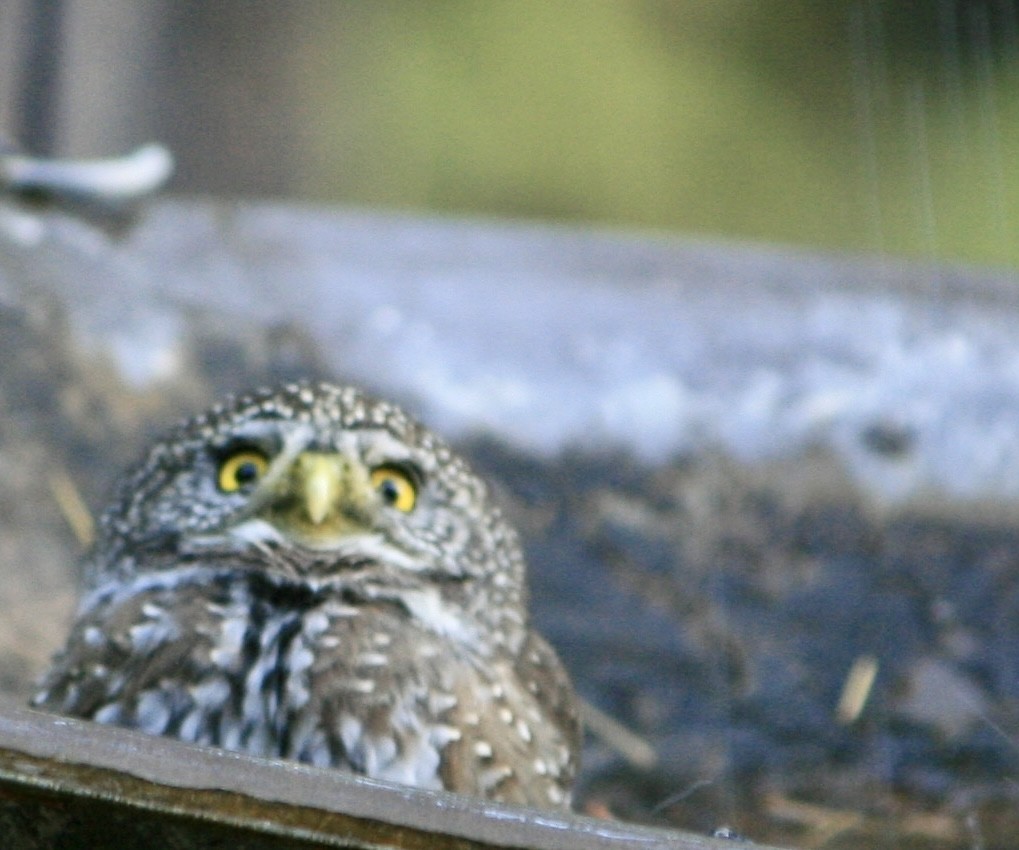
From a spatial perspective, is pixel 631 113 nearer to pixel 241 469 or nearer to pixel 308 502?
pixel 241 469

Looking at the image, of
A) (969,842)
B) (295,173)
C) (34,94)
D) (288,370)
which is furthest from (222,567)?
(295,173)

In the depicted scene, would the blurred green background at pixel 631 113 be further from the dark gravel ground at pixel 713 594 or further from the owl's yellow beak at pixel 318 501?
the owl's yellow beak at pixel 318 501

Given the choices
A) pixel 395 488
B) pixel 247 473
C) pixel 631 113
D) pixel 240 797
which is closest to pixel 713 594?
pixel 395 488

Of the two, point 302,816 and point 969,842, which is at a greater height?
point 302,816

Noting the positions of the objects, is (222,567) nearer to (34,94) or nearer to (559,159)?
(34,94)

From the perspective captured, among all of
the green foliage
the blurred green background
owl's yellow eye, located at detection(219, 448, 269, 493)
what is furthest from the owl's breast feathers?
the green foliage

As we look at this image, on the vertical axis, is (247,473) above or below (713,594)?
above

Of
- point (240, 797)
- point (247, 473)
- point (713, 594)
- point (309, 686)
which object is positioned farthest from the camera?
point (713, 594)
